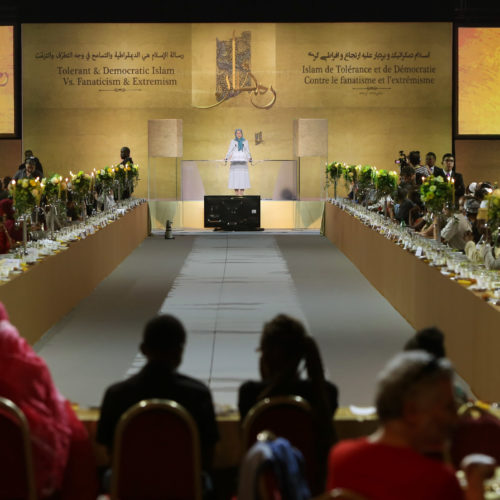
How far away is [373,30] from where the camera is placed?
21.4 meters

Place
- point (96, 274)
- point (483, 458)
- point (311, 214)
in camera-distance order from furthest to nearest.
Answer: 1. point (311, 214)
2. point (96, 274)
3. point (483, 458)

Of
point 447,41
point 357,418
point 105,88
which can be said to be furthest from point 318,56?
point 357,418

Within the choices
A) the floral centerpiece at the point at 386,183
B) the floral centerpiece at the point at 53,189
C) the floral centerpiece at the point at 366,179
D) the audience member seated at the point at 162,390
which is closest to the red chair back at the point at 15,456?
the audience member seated at the point at 162,390

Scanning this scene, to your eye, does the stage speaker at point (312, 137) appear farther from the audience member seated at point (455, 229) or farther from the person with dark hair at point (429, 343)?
the person with dark hair at point (429, 343)

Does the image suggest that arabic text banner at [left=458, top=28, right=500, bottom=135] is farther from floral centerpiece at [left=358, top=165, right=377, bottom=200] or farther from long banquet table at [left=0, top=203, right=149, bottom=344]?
long banquet table at [left=0, top=203, right=149, bottom=344]

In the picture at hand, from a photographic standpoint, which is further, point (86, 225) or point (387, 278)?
point (86, 225)

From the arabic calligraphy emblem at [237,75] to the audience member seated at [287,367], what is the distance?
18632mm

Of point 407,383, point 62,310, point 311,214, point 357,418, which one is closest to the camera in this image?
point 407,383

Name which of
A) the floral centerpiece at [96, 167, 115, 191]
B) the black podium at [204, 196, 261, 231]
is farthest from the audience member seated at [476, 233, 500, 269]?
the black podium at [204, 196, 261, 231]

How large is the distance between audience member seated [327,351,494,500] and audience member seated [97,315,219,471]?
1.01 meters

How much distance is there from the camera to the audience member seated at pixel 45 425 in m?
3.13

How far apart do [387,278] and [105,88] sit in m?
13.3

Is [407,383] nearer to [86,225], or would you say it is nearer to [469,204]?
[469,204]
